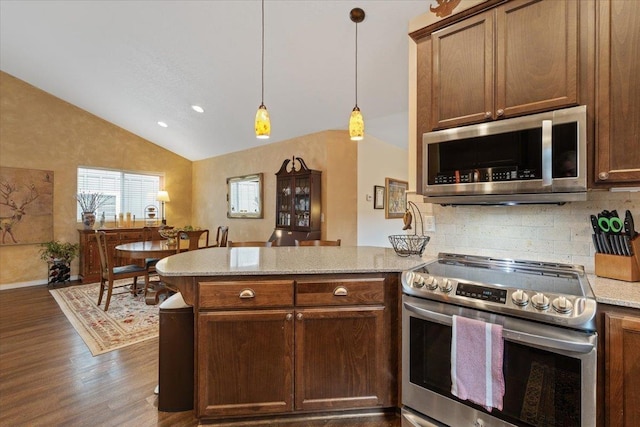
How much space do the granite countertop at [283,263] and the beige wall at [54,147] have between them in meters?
4.84

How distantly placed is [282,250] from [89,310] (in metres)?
2.93

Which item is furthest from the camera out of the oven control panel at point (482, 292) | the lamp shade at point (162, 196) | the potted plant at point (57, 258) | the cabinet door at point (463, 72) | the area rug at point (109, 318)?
the lamp shade at point (162, 196)

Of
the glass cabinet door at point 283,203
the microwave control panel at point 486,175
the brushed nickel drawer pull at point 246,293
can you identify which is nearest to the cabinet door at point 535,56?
A: the microwave control panel at point 486,175

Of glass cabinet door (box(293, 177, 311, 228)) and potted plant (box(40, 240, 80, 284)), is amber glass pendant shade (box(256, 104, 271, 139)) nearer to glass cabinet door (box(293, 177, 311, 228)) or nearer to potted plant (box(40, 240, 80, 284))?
glass cabinet door (box(293, 177, 311, 228))

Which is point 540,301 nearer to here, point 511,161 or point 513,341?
point 513,341

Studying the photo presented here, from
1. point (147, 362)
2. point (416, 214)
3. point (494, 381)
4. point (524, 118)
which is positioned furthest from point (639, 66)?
point (147, 362)

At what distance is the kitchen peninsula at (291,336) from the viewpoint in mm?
1683

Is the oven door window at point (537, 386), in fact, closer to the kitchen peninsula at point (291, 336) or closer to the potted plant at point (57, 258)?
the kitchen peninsula at point (291, 336)

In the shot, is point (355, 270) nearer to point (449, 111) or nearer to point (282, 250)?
point (282, 250)

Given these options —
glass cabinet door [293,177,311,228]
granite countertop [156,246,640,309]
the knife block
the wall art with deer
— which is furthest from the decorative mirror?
the knife block

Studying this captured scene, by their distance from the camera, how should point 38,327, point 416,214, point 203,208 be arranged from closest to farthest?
point 416,214 → point 38,327 → point 203,208

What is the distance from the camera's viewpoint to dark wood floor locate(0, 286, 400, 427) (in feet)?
5.95

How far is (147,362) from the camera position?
8.28 feet

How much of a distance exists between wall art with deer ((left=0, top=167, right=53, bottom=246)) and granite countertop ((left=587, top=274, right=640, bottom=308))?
6.96m
